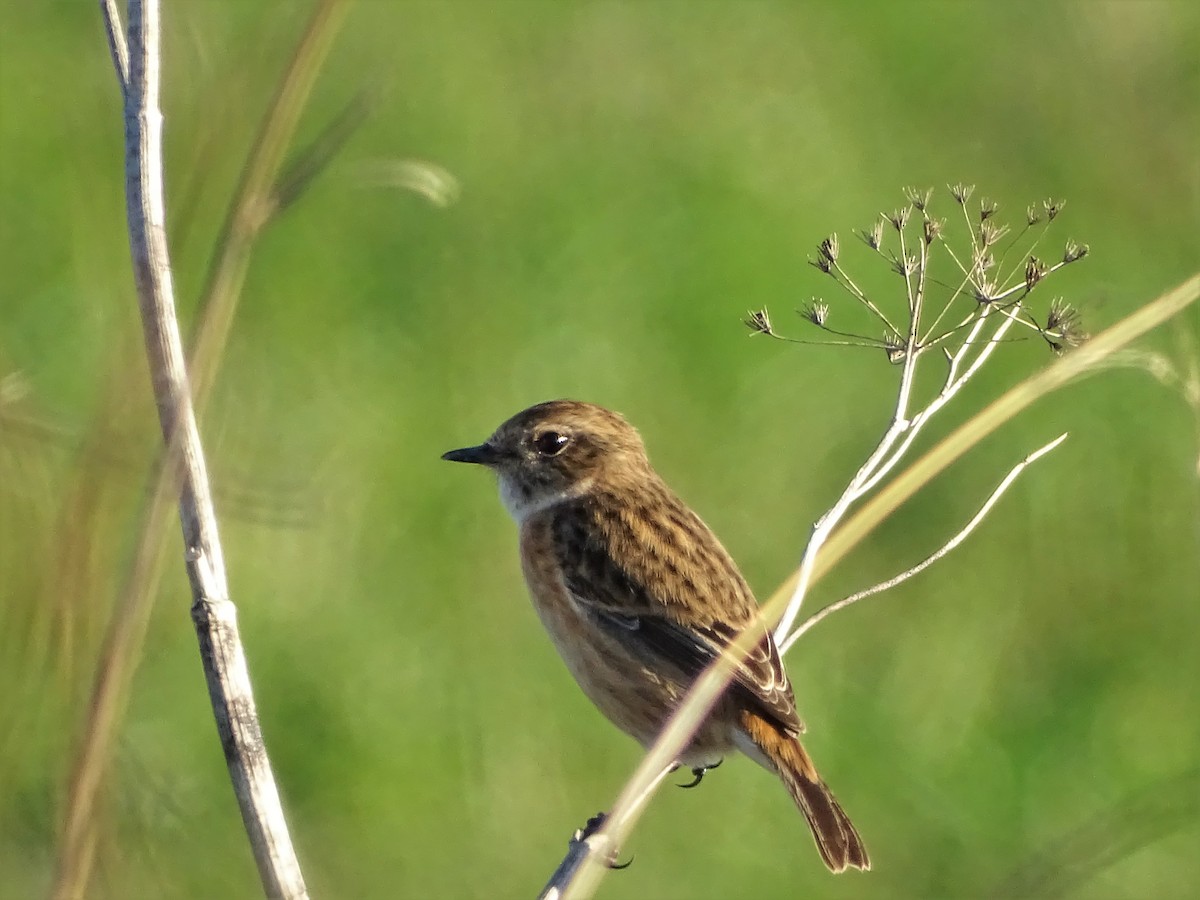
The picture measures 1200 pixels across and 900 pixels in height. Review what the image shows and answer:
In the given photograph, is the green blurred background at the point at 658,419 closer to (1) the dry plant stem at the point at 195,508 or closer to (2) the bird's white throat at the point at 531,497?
(2) the bird's white throat at the point at 531,497

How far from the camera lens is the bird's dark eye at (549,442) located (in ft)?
17.4

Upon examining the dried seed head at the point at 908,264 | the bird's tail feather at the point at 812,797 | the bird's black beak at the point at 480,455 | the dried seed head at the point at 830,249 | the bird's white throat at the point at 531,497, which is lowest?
the bird's tail feather at the point at 812,797

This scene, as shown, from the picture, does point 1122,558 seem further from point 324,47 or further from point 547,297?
point 324,47

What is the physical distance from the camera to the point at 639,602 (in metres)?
4.68

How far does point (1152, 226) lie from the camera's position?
31.4 feet

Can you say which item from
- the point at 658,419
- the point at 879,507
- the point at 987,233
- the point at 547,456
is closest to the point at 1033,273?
the point at 987,233

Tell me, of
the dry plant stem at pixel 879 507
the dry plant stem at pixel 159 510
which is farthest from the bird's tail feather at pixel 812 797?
the dry plant stem at pixel 159 510

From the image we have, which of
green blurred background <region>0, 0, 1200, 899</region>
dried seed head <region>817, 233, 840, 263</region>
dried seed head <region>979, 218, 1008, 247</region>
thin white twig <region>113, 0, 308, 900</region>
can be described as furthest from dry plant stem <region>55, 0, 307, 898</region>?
green blurred background <region>0, 0, 1200, 899</region>

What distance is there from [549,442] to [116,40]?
2.94 meters

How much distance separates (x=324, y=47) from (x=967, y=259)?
784 cm

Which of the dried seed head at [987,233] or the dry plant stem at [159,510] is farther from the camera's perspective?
the dried seed head at [987,233]

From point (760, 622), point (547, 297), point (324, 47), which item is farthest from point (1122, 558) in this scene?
point (324, 47)

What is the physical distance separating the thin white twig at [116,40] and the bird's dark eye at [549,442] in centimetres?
289

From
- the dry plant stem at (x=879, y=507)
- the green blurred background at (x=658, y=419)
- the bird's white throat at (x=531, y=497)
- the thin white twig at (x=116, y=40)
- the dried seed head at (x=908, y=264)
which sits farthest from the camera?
the green blurred background at (x=658, y=419)
